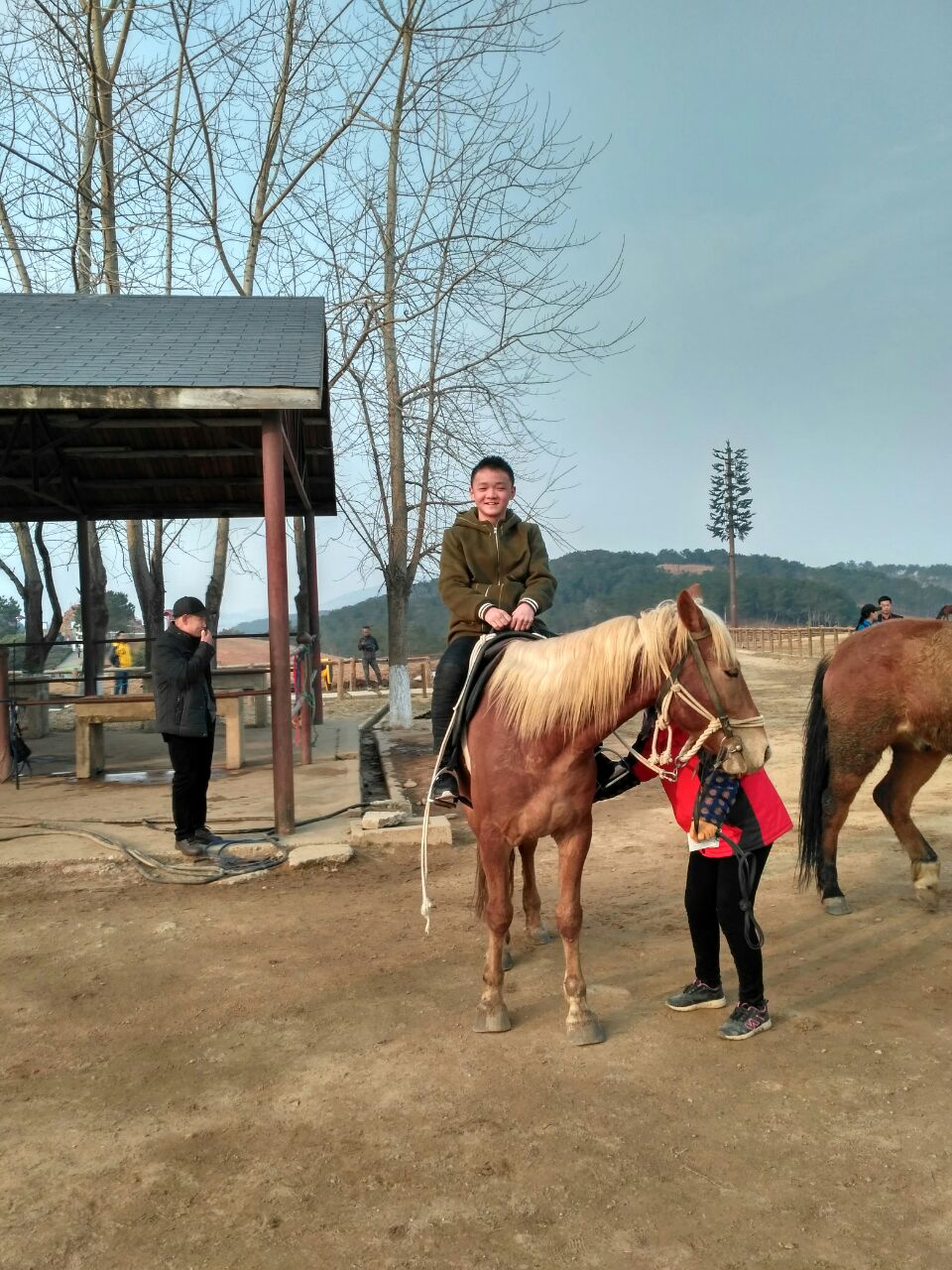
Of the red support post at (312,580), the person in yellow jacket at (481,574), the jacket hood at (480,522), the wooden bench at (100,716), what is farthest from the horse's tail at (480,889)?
the red support post at (312,580)

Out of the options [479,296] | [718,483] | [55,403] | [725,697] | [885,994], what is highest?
[718,483]

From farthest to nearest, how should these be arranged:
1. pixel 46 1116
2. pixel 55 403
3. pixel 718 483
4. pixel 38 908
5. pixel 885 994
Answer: pixel 718 483 < pixel 55 403 < pixel 38 908 < pixel 885 994 < pixel 46 1116

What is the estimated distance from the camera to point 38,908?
4922mm

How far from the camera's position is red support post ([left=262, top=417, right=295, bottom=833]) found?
20.4 ft

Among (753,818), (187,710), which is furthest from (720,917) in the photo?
(187,710)

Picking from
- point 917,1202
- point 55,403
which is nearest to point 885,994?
point 917,1202

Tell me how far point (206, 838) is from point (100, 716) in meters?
3.04

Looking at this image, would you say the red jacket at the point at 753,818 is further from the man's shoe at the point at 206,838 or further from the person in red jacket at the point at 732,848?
the man's shoe at the point at 206,838

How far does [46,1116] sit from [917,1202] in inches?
101

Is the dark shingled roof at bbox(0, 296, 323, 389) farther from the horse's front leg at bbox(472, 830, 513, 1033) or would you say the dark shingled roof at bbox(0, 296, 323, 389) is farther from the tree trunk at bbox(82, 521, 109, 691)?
the tree trunk at bbox(82, 521, 109, 691)

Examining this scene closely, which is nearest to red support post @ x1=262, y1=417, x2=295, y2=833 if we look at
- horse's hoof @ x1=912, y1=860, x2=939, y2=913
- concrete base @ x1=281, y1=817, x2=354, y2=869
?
concrete base @ x1=281, y1=817, x2=354, y2=869

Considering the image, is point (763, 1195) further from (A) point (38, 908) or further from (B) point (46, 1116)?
(A) point (38, 908)

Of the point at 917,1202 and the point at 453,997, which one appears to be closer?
the point at 917,1202

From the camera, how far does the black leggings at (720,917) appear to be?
3.12 m
